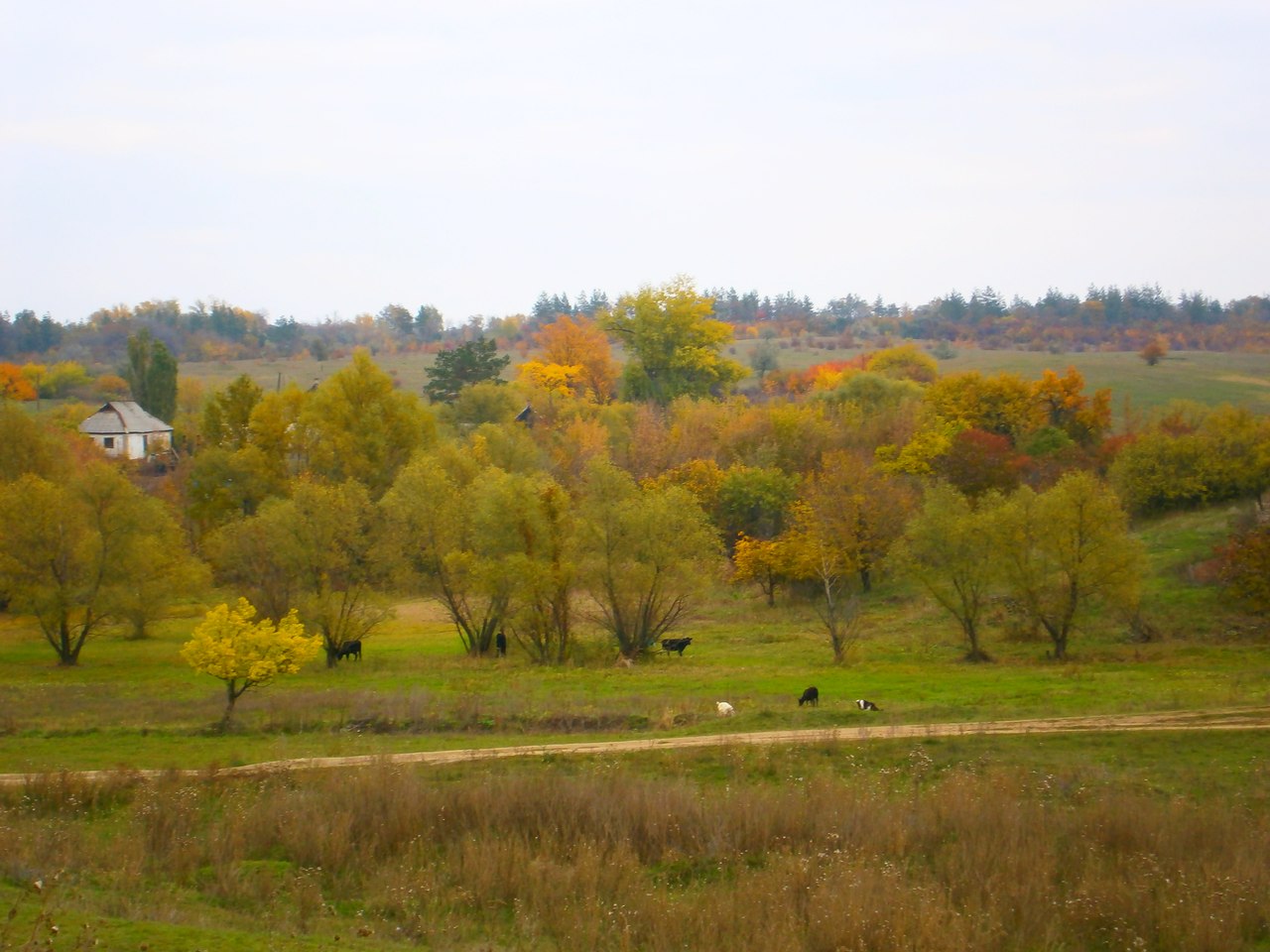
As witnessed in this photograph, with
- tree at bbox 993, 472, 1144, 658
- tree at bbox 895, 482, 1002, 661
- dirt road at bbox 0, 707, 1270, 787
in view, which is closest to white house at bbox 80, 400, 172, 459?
tree at bbox 895, 482, 1002, 661

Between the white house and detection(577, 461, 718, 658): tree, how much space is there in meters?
Result: 56.8

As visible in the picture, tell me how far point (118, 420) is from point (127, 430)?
3.47 ft

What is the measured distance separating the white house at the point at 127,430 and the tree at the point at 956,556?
2599 inches

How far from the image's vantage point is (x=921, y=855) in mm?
18281

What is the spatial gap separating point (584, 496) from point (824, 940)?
31.6m

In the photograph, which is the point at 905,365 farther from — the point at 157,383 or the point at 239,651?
the point at 239,651

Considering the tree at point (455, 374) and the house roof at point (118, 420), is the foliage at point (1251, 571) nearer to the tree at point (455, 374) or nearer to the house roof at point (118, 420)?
the tree at point (455, 374)

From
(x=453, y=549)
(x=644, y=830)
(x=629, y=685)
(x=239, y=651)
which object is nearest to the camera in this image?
(x=644, y=830)

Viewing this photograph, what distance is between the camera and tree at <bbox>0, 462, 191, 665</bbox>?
45.7 m

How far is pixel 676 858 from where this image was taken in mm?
18734

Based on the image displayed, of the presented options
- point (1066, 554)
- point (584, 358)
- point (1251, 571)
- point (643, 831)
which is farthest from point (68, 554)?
point (584, 358)

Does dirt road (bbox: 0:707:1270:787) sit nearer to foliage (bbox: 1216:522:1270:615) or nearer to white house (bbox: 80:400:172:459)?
foliage (bbox: 1216:522:1270:615)

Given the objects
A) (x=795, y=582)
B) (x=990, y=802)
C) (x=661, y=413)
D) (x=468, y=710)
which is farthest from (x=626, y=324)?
(x=990, y=802)

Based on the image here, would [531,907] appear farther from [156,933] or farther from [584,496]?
[584,496]
